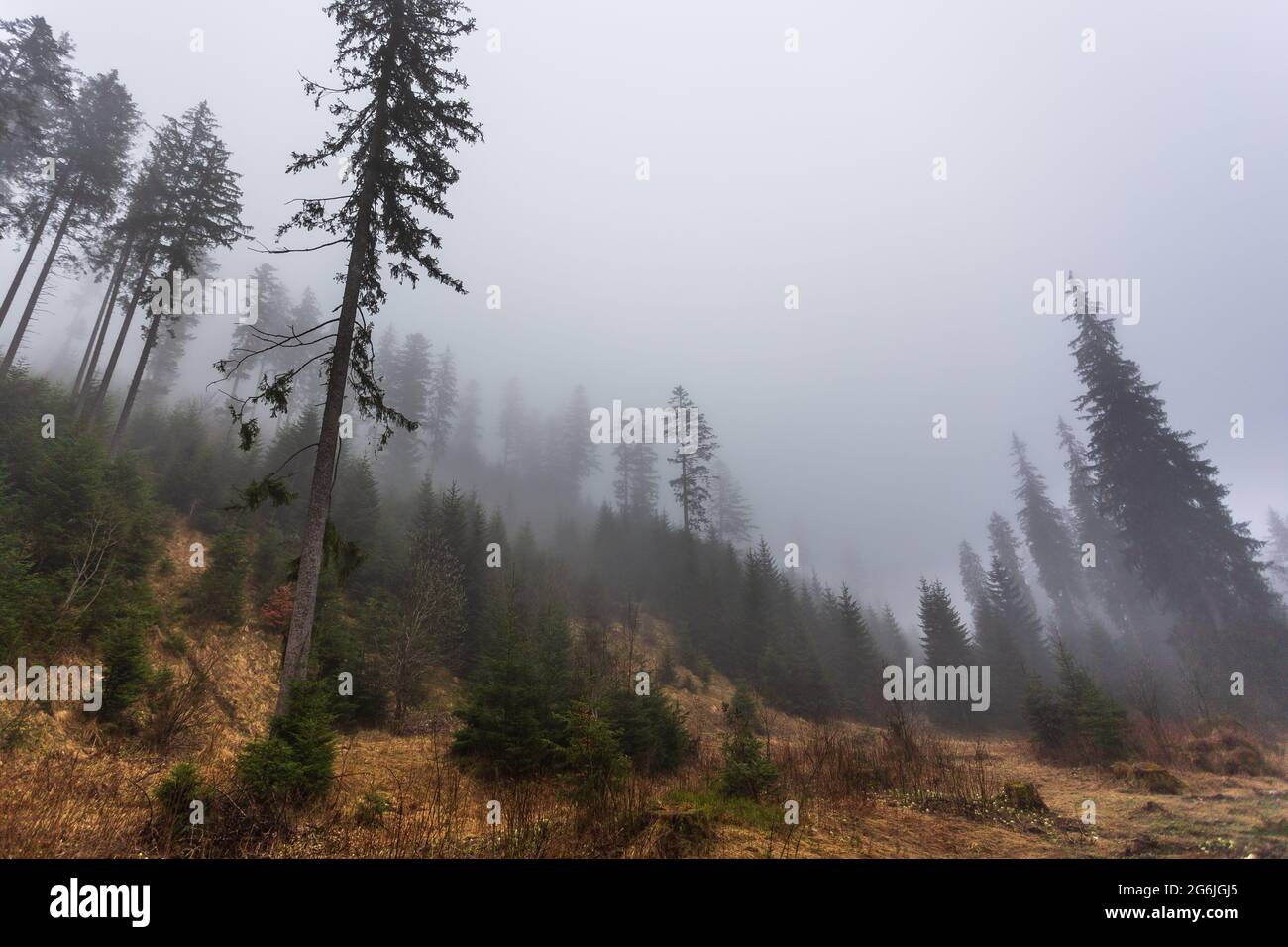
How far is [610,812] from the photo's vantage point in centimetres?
646

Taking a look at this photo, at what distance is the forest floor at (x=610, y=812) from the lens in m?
5.66

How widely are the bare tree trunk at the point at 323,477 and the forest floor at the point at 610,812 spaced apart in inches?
78.9

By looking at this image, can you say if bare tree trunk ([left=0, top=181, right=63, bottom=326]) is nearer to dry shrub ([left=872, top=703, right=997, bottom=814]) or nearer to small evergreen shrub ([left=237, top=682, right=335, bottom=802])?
small evergreen shrub ([left=237, top=682, right=335, bottom=802])

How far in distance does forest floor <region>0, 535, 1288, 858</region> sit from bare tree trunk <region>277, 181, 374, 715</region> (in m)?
2.00

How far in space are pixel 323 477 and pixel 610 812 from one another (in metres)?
8.34

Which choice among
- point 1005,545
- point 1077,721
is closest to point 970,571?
point 1005,545

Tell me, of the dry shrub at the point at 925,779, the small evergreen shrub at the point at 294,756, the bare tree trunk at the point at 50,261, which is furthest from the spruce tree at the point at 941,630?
the bare tree trunk at the point at 50,261

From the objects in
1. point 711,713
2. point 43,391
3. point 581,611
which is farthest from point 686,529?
point 43,391

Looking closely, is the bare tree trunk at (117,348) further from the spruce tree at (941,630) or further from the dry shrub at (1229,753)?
the spruce tree at (941,630)

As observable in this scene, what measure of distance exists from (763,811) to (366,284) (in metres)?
13.4

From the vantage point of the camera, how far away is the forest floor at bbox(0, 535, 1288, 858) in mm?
5664

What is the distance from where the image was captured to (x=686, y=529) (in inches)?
1604

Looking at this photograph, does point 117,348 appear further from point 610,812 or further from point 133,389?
point 610,812

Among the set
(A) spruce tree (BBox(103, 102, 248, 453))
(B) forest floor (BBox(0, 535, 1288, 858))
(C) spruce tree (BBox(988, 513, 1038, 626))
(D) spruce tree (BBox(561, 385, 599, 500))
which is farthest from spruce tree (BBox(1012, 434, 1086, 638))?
(A) spruce tree (BBox(103, 102, 248, 453))
